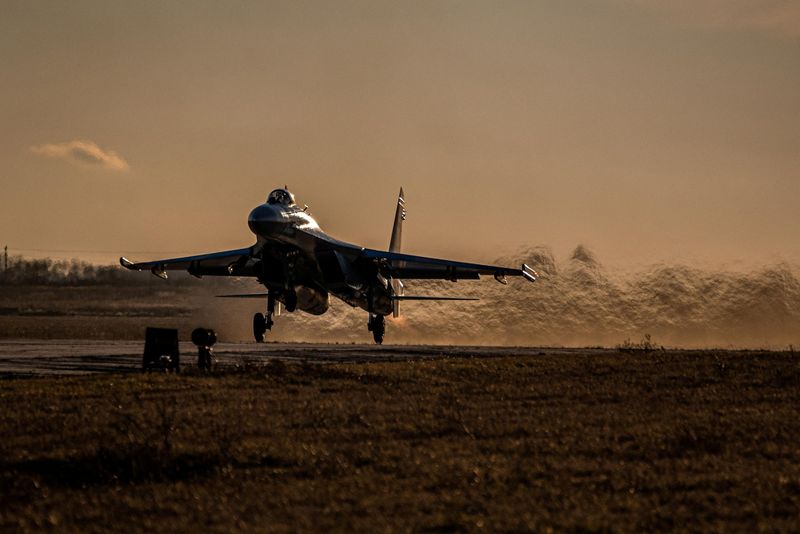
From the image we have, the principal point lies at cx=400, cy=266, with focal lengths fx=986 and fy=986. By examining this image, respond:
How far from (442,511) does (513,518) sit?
79cm

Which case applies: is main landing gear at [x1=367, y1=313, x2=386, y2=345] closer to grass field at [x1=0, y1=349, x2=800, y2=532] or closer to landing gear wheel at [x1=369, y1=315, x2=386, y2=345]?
landing gear wheel at [x1=369, y1=315, x2=386, y2=345]

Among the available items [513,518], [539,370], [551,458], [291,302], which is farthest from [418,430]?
[291,302]

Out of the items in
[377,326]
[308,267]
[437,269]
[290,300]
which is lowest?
[377,326]

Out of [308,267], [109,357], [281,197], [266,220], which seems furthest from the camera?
[308,267]

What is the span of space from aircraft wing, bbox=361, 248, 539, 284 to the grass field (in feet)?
66.2

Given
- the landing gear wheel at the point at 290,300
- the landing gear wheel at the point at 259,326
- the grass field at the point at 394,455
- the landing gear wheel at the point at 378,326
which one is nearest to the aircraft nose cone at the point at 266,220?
the landing gear wheel at the point at 290,300

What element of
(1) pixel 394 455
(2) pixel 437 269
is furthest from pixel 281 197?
(1) pixel 394 455

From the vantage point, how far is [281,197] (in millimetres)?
37906

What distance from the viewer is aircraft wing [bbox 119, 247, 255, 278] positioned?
45.1 m

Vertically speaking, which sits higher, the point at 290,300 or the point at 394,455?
the point at 290,300

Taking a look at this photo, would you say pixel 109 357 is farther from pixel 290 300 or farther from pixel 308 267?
pixel 308 267

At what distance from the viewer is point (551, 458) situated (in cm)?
1371

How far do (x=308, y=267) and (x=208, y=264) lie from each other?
350 inches

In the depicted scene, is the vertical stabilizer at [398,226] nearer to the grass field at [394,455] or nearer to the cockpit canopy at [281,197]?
the cockpit canopy at [281,197]
